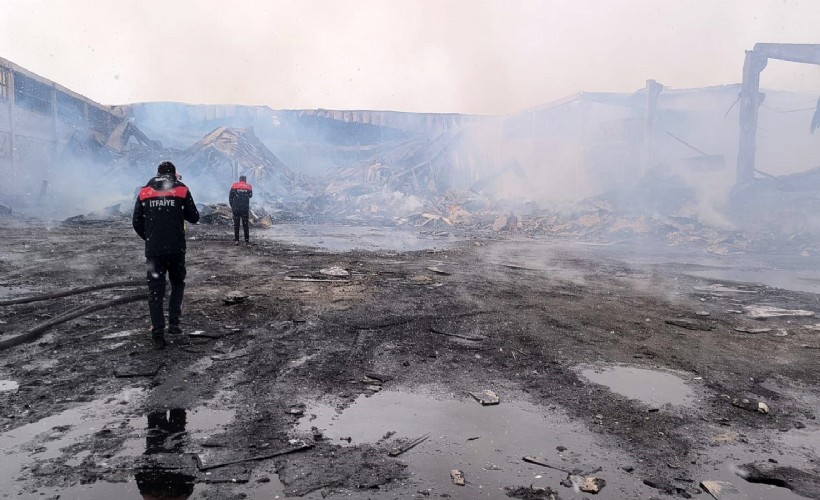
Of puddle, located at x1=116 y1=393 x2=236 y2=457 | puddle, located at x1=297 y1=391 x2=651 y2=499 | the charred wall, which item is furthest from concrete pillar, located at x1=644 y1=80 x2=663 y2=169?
the charred wall

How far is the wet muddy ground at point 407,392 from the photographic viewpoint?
110 inches

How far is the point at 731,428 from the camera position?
351 cm

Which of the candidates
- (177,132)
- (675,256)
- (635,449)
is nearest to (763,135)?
(675,256)

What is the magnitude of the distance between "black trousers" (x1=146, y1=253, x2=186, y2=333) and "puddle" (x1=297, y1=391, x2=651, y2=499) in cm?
206

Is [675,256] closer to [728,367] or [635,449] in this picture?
[728,367]

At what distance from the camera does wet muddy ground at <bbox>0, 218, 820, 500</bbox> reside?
2783mm

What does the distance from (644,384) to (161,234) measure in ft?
15.2

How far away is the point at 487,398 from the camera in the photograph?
12.7 ft

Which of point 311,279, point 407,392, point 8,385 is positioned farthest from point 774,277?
point 8,385

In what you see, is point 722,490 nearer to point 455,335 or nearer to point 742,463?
point 742,463

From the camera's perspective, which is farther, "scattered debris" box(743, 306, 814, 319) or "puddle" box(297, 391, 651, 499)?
"scattered debris" box(743, 306, 814, 319)

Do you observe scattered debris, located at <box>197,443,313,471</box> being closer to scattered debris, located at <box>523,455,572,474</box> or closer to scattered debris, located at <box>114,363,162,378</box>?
scattered debris, located at <box>523,455,572,474</box>

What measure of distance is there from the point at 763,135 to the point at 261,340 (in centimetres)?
2959

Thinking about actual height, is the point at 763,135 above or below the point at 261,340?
above
